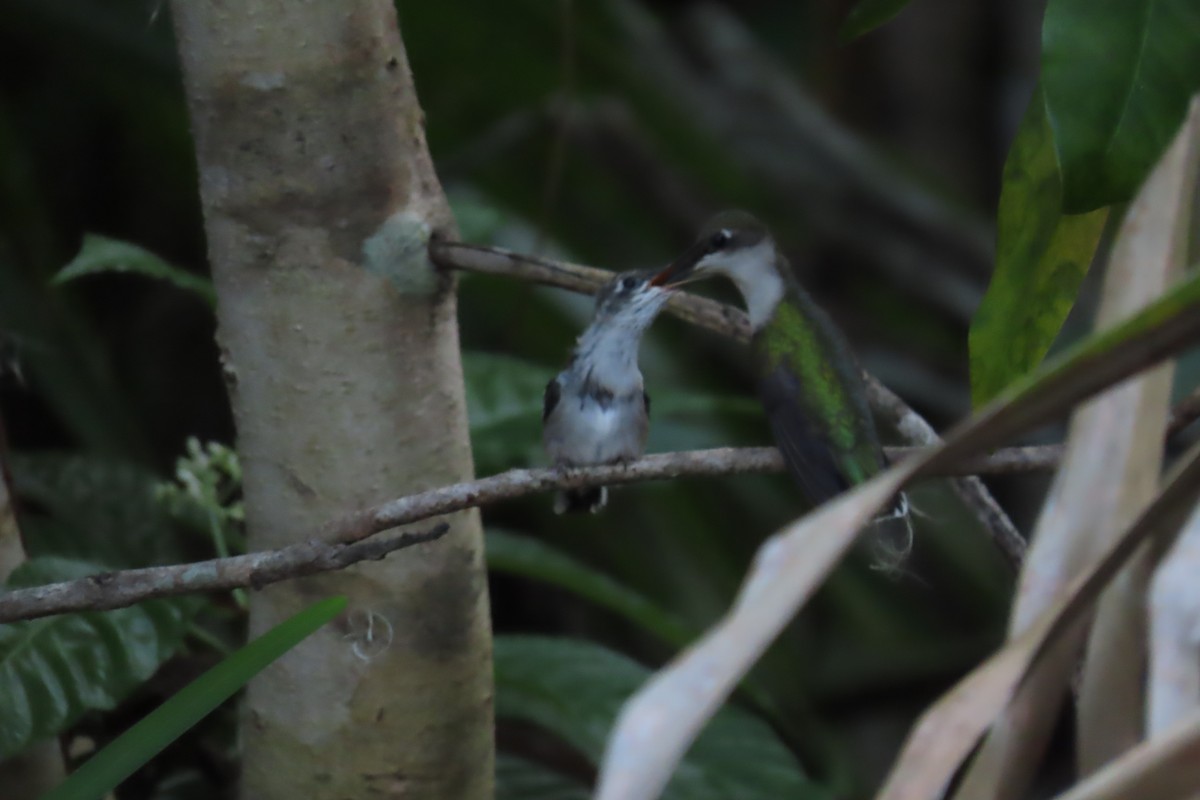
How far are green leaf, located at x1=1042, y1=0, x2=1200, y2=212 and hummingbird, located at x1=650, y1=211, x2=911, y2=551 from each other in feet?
1.53

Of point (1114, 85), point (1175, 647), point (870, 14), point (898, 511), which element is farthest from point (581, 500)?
point (1175, 647)

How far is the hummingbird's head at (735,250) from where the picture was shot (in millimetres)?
1989

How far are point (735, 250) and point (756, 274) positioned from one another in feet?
0.15

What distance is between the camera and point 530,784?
2160 millimetres

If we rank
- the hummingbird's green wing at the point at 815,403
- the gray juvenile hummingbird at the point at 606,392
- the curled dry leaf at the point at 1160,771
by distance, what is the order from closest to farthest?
the curled dry leaf at the point at 1160,771, the hummingbird's green wing at the point at 815,403, the gray juvenile hummingbird at the point at 606,392

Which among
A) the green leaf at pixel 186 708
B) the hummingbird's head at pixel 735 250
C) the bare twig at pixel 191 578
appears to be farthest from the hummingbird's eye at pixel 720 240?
the green leaf at pixel 186 708

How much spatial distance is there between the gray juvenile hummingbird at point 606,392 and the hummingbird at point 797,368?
6 centimetres

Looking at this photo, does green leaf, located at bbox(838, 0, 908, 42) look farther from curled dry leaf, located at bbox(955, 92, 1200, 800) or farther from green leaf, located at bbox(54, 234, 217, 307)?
green leaf, located at bbox(54, 234, 217, 307)

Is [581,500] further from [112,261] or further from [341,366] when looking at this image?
[112,261]

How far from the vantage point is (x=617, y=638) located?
4.29 metres

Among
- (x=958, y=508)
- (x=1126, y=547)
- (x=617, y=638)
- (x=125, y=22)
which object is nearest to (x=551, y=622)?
(x=617, y=638)

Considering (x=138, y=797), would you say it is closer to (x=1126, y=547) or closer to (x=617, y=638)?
(x=1126, y=547)

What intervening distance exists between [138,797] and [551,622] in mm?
2212

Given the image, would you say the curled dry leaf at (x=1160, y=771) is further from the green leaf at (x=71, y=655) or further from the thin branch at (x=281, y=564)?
the green leaf at (x=71, y=655)
